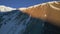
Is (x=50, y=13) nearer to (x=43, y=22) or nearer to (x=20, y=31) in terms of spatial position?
(x=43, y=22)

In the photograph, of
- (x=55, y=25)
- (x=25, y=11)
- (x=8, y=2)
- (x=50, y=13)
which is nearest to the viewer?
(x=55, y=25)

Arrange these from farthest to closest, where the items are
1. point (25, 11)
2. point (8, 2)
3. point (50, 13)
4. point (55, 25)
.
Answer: point (8, 2), point (25, 11), point (50, 13), point (55, 25)

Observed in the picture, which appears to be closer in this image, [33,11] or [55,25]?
[55,25]

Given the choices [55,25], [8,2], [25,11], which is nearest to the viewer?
[55,25]

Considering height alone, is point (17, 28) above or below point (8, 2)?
below

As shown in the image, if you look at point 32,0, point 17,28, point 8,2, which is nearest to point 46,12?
point 17,28

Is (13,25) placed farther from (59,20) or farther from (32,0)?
(32,0)

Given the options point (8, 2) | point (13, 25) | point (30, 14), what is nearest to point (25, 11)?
point (30, 14)

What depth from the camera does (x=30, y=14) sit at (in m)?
0.95

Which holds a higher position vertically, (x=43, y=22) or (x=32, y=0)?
(x=32, y=0)

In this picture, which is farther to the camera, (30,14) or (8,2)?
(8,2)

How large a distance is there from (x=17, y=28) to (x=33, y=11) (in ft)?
0.72

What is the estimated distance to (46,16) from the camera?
87cm

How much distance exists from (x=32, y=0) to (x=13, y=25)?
0.47 m
